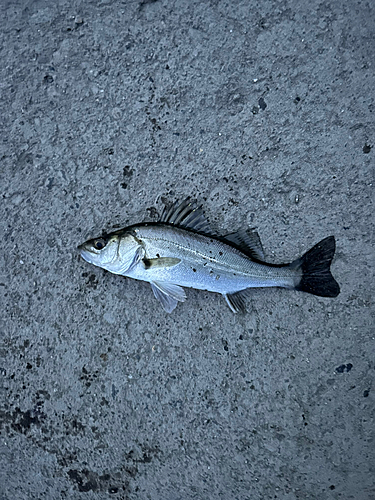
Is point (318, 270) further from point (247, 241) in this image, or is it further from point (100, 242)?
point (100, 242)

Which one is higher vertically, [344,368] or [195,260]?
[195,260]

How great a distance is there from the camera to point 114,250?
99.3 inches

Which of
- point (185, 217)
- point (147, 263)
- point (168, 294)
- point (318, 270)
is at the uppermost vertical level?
point (185, 217)

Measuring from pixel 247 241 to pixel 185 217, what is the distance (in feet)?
1.73

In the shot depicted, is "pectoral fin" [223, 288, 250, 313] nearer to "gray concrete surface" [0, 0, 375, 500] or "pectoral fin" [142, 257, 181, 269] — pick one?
"gray concrete surface" [0, 0, 375, 500]

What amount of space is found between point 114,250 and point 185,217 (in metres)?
0.60

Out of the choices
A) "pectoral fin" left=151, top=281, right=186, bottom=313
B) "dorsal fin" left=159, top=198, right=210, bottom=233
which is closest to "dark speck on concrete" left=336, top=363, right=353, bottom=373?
"pectoral fin" left=151, top=281, right=186, bottom=313

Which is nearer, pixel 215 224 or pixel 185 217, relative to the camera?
pixel 185 217

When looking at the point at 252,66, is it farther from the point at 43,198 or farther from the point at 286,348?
the point at 286,348

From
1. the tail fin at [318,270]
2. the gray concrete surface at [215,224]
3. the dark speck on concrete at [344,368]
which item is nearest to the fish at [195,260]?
the tail fin at [318,270]

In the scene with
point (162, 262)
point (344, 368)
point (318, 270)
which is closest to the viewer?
point (162, 262)

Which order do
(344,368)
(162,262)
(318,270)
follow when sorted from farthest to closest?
1. (344,368)
2. (318,270)
3. (162,262)

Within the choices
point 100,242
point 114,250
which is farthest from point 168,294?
point 100,242

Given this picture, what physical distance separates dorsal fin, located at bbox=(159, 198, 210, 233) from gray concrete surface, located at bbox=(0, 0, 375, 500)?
0.21m
